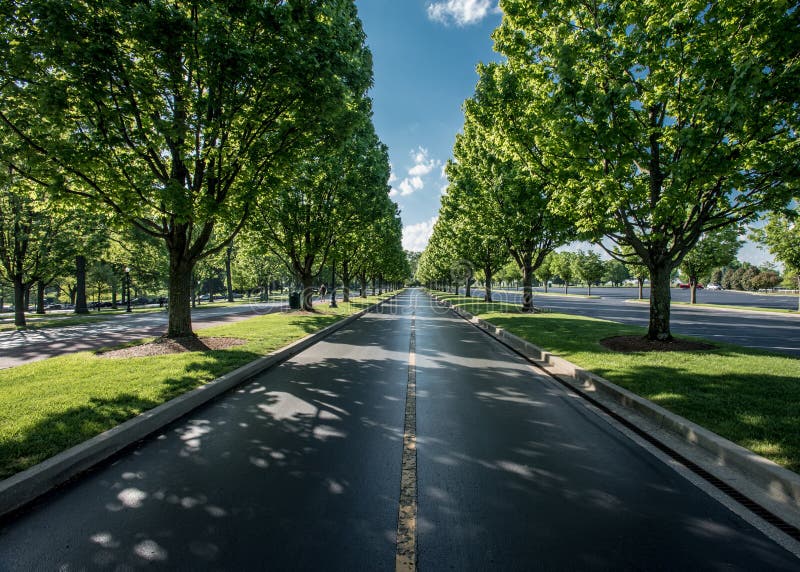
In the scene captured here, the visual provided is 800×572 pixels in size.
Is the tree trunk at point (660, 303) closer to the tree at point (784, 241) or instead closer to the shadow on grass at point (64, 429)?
the shadow on grass at point (64, 429)

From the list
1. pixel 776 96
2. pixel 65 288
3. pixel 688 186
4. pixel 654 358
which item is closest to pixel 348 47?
pixel 688 186

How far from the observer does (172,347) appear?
9438mm

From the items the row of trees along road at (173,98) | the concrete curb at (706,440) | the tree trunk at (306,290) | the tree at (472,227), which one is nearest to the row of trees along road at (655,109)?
the concrete curb at (706,440)

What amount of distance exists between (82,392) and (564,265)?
233 feet

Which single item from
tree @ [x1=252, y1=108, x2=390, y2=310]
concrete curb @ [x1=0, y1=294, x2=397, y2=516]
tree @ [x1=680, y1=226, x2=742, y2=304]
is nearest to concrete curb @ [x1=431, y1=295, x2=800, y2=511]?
concrete curb @ [x1=0, y1=294, x2=397, y2=516]

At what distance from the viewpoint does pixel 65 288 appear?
54.8m

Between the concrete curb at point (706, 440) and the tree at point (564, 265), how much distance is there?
54213mm

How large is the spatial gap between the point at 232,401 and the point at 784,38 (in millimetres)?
12319

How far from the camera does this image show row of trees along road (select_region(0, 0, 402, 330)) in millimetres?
6656

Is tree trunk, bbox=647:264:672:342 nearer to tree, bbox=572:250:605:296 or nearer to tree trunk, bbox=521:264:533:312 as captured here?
tree trunk, bbox=521:264:533:312

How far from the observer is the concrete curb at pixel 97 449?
3.10 meters

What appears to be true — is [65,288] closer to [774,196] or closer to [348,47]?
[348,47]

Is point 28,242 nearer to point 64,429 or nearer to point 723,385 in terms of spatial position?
point 64,429

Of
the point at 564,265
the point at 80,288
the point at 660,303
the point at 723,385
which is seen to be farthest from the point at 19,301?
the point at 564,265
